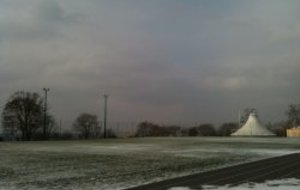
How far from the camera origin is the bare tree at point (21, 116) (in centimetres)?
11569

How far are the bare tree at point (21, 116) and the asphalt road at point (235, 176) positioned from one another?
93.2 meters

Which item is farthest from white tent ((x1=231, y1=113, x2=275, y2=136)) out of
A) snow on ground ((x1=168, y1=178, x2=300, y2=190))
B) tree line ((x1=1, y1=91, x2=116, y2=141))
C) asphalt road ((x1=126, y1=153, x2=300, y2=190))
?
snow on ground ((x1=168, y1=178, x2=300, y2=190))

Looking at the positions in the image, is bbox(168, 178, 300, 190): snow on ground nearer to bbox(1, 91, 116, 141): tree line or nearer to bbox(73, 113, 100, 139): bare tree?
bbox(1, 91, 116, 141): tree line

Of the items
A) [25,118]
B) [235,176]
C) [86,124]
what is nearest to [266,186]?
[235,176]

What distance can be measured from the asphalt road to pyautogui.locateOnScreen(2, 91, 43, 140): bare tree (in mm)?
93152

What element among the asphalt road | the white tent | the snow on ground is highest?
the white tent

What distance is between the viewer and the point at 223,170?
2466 centimetres

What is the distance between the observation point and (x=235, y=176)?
21.9 metres

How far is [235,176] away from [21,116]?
99.6 m

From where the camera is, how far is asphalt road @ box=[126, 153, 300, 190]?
19.3 metres

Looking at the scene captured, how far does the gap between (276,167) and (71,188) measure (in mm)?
11842

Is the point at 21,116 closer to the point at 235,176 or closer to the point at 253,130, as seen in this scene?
the point at 253,130

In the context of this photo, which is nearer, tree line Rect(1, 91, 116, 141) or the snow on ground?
the snow on ground

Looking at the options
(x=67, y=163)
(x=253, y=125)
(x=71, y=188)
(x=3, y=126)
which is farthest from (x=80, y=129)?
(x=71, y=188)
